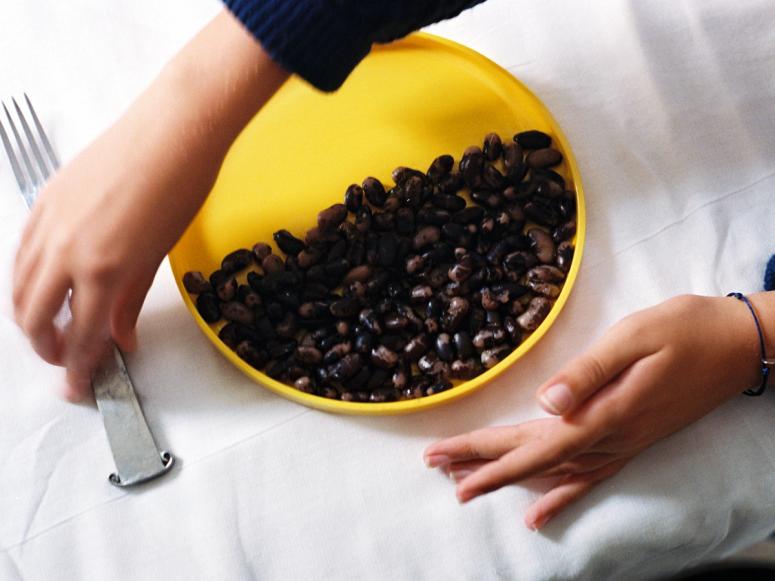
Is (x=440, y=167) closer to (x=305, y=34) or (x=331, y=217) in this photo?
(x=331, y=217)

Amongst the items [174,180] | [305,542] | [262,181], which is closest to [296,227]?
[262,181]

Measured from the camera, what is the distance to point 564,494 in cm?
61

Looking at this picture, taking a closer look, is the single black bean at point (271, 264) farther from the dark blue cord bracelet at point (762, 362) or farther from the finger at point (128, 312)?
the dark blue cord bracelet at point (762, 362)

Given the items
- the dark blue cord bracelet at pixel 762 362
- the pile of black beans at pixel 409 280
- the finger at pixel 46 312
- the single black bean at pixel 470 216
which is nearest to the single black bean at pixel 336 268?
the pile of black beans at pixel 409 280

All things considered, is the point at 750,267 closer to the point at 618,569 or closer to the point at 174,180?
the point at 618,569

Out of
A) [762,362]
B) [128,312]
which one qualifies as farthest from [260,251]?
[762,362]

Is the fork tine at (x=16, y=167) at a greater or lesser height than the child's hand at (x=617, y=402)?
greater

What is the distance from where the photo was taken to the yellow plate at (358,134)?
711mm

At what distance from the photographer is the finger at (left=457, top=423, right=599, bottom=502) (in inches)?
23.0

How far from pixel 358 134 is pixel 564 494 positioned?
0.36m

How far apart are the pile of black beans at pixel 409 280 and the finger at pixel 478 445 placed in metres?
0.05

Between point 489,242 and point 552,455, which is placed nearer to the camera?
point 552,455

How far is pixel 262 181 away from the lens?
2.37ft

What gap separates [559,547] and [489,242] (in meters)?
0.25
